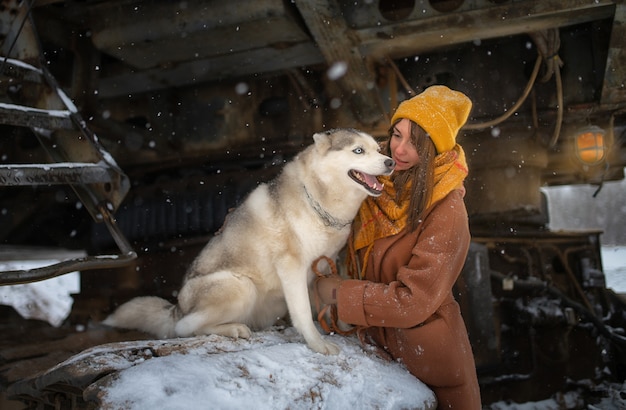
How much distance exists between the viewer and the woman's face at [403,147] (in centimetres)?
290

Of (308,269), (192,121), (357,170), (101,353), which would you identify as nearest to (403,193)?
(357,170)

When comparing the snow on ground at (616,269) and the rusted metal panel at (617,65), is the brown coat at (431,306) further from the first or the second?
the snow on ground at (616,269)

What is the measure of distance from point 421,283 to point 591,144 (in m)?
3.56

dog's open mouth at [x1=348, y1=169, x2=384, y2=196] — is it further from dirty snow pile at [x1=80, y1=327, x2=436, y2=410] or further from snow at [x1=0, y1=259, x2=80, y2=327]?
snow at [x1=0, y1=259, x2=80, y2=327]

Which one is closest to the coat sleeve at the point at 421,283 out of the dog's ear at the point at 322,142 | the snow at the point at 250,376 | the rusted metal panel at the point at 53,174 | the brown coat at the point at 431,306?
the brown coat at the point at 431,306

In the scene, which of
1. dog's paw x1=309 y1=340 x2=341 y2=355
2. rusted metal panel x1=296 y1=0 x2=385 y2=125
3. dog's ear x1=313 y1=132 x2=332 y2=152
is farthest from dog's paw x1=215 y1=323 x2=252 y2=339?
rusted metal panel x1=296 y1=0 x2=385 y2=125

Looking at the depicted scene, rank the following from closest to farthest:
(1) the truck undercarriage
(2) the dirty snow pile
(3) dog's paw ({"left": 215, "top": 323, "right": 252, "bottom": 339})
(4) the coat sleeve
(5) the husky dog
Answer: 1. (2) the dirty snow pile
2. (4) the coat sleeve
3. (3) dog's paw ({"left": 215, "top": 323, "right": 252, "bottom": 339})
4. (5) the husky dog
5. (1) the truck undercarriage

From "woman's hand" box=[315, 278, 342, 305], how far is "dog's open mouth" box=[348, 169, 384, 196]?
0.58 m

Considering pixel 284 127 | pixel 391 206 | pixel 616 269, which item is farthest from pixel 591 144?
pixel 616 269

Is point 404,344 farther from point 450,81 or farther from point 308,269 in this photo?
point 450,81

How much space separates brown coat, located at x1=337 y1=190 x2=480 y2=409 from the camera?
103 inches

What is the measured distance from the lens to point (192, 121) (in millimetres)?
5520

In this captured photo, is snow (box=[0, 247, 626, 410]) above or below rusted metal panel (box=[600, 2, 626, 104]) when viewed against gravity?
below

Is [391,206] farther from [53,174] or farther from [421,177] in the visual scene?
[53,174]
